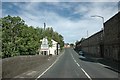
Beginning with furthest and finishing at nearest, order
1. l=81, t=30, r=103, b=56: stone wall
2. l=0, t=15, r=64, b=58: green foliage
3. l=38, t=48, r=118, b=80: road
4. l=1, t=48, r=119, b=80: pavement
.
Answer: l=81, t=30, r=103, b=56: stone wall, l=0, t=15, r=64, b=58: green foliage, l=38, t=48, r=118, b=80: road, l=1, t=48, r=119, b=80: pavement

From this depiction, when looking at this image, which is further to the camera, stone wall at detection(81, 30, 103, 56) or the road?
stone wall at detection(81, 30, 103, 56)

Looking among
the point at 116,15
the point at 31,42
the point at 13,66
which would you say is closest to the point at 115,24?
the point at 116,15

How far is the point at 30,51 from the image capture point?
177 ft

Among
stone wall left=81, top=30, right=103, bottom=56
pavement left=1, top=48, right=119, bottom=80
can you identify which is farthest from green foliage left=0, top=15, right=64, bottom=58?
stone wall left=81, top=30, right=103, bottom=56

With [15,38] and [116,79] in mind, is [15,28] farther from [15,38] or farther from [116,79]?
[116,79]

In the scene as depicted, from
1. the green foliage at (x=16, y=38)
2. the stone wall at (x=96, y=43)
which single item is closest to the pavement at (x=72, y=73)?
the green foliage at (x=16, y=38)

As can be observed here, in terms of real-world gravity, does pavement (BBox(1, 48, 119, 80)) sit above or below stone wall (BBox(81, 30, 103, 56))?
below

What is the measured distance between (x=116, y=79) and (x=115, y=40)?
30.7m

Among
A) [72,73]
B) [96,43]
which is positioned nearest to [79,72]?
[72,73]

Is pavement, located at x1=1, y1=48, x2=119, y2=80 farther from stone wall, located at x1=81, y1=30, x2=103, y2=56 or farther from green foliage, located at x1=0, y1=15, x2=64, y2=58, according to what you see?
stone wall, located at x1=81, y1=30, x2=103, y2=56

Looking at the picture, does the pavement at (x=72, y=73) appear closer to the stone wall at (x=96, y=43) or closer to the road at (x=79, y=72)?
the road at (x=79, y=72)

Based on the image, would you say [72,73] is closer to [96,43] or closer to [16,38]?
[16,38]

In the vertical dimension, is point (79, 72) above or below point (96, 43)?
below

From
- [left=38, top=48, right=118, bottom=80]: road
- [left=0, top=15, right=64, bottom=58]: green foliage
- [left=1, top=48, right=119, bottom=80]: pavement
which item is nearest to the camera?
[left=1, top=48, right=119, bottom=80]: pavement
